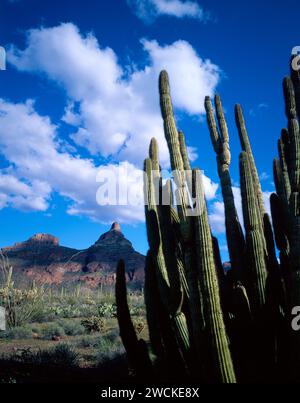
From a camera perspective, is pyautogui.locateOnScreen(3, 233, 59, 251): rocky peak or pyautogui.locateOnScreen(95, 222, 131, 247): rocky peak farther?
pyautogui.locateOnScreen(95, 222, 131, 247): rocky peak

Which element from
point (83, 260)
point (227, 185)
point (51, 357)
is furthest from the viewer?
point (83, 260)

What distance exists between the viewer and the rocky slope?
68.6m

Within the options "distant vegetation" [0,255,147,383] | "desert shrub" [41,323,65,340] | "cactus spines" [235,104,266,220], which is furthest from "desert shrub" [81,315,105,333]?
"cactus spines" [235,104,266,220]

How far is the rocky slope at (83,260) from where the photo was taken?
68.6 m

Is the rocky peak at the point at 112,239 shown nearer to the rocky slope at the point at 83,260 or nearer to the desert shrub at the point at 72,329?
the rocky slope at the point at 83,260

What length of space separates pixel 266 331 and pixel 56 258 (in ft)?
243

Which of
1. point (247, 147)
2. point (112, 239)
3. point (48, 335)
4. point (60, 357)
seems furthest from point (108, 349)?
point (112, 239)

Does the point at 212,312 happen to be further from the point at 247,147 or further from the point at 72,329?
the point at 72,329

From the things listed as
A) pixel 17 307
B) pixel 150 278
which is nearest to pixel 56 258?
pixel 17 307

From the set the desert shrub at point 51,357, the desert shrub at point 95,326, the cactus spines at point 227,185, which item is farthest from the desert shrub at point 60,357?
the cactus spines at point 227,185

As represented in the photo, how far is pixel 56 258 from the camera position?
7588cm

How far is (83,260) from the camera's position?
81875mm

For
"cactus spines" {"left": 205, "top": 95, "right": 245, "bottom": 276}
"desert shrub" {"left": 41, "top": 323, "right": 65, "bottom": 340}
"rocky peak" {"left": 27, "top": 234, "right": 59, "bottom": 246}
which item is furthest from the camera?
"rocky peak" {"left": 27, "top": 234, "right": 59, "bottom": 246}

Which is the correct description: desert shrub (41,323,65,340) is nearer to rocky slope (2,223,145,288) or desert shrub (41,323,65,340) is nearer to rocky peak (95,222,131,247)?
rocky slope (2,223,145,288)
